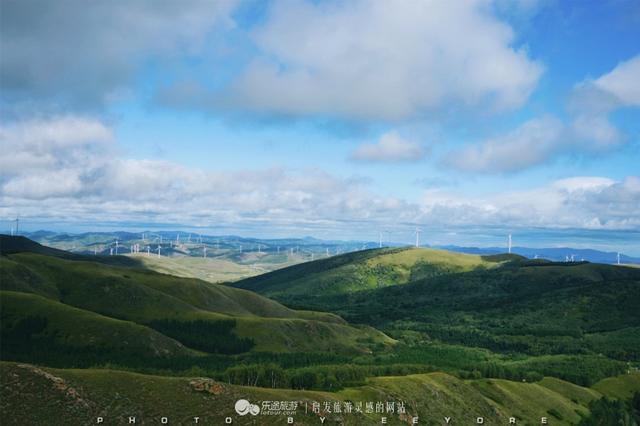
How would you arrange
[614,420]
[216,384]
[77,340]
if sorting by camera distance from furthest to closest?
[77,340]
[614,420]
[216,384]

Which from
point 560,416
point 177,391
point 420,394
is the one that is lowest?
point 560,416

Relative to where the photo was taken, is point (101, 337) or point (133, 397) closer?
point (133, 397)

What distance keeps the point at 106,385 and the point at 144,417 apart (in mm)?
10022

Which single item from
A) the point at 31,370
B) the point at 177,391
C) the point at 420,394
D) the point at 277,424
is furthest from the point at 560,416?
the point at 31,370

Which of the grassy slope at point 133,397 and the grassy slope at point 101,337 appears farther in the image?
the grassy slope at point 101,337

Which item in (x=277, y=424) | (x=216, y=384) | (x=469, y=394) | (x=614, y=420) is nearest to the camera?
(x=277, y=424)

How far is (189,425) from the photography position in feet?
268

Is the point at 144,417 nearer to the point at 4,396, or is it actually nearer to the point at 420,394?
the point at 4,396

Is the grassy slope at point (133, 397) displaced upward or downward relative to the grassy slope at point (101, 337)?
upward

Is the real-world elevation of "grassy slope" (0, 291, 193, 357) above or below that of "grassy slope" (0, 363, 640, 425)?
below

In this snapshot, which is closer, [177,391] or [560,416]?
[177,391]

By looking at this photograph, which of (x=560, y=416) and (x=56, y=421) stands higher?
(x=56, y=421)

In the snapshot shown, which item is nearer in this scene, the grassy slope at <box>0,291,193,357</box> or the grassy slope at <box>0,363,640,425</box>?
the grassy slope at <box>0,363,640,425</box>

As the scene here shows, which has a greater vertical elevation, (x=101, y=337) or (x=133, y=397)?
(x=133, y=397)
